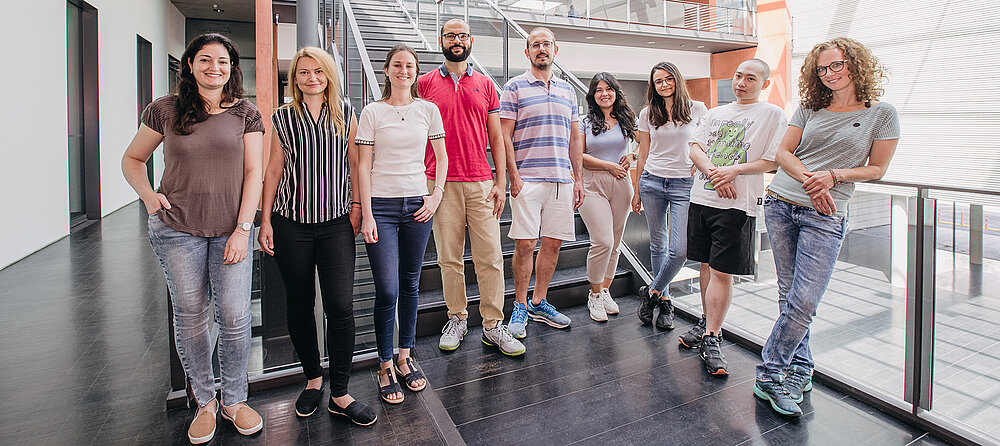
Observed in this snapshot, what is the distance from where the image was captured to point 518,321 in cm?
310

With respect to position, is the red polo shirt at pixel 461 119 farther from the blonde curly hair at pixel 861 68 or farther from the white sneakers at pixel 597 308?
the blonde curly hair at pixel 861 68

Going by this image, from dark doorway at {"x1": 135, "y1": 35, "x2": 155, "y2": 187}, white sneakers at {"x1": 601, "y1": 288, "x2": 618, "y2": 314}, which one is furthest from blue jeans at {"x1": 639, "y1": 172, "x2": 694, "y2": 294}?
dark doorway at {"x1": 135, "y1": 35, "x2": 155, "y2": 187}

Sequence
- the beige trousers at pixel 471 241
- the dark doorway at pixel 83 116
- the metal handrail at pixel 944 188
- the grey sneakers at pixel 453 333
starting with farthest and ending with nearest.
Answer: the dark doorway at pixel 83 116, the grey sneakers at pixel 453 333, the beige trousers at pixel 471 241, the metal handrail at pixel 944 188

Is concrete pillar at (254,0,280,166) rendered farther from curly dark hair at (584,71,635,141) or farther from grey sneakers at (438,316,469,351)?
curly dark hair at (584,71,635,141)

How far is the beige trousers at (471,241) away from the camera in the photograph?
2750 mm

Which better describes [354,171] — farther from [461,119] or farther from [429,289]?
[429,289]

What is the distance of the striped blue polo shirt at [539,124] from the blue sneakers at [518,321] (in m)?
0.75

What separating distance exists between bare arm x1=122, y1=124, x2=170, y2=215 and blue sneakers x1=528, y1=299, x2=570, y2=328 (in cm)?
209

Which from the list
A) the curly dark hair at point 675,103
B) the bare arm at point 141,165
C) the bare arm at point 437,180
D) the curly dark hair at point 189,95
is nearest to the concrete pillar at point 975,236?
the curly dark hair at point 675,103

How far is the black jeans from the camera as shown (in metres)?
2.08

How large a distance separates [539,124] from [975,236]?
196 cm

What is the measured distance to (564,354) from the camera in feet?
9.48

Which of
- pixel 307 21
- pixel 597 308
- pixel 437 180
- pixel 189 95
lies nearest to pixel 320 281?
pixel 437 180

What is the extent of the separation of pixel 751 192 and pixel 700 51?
14.7 m
